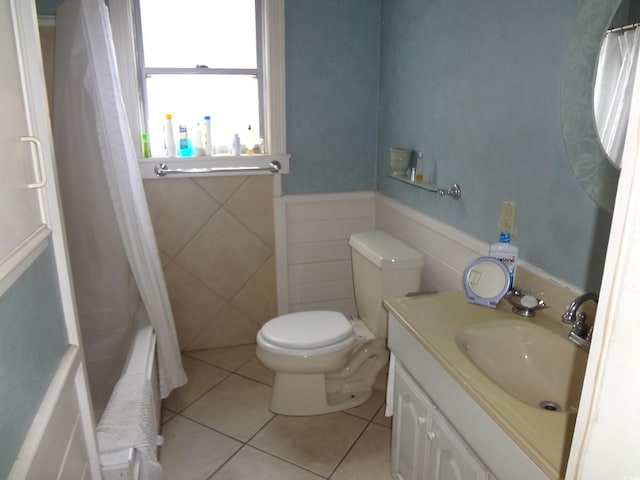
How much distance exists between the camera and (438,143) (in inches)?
83.0

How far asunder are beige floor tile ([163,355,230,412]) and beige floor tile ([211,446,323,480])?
19.7 inches

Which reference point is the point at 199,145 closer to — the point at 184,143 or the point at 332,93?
the point at 184,143

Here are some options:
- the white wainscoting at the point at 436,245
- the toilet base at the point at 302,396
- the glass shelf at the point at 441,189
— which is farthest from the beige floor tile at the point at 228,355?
the glass shelf at the point at 441,189

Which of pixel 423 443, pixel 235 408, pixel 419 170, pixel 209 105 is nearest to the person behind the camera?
pixel 423 443

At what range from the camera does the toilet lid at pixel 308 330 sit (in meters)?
2.12

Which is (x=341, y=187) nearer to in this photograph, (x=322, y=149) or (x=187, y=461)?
(x=322, y=149)

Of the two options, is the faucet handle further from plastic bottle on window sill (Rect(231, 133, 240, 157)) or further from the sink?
plastic bottle on window sill (Rect(231, 133, 240, 157))

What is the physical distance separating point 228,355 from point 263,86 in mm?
1596

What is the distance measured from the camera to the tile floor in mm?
1991

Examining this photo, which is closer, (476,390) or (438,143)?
(476,390)

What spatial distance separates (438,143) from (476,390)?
1.28m

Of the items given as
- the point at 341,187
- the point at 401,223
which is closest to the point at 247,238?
the point at 341,187

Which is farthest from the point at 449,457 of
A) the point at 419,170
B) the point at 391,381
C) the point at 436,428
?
the point at 419,170

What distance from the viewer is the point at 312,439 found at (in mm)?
2176
